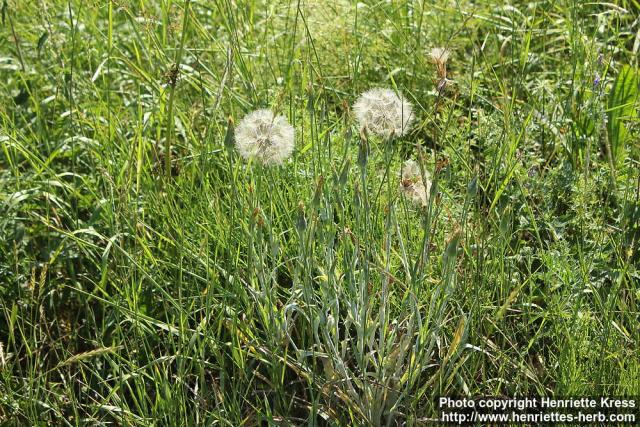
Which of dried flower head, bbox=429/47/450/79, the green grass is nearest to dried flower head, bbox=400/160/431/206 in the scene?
the green grass

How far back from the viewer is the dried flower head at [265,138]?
1803 mm

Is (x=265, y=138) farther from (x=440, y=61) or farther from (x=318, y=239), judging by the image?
(x=440, y=61)

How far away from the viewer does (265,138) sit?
1.80m

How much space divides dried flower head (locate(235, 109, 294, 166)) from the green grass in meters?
0.05

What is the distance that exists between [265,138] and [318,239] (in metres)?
0.28

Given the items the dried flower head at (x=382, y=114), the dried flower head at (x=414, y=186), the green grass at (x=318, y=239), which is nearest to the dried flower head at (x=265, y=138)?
the green grass at (x=318, y=239)

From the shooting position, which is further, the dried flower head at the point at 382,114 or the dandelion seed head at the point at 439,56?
the dried flower head at the point at 382,114

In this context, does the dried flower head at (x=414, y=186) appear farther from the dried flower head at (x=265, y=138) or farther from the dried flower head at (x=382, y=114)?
the dried flower head at (x=265, y=138)

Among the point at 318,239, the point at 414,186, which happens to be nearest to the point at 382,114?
the point at 414,186

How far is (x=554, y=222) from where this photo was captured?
2.20 m

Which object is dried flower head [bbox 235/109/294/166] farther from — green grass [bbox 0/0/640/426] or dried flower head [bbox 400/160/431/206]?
dried flower head [bbox 400/160/431/206]

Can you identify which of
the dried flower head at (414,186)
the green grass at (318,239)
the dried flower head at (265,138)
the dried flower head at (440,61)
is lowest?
the green grass at (318,239)

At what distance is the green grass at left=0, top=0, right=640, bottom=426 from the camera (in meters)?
1.80

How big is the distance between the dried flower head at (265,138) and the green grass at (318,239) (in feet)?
0.16
